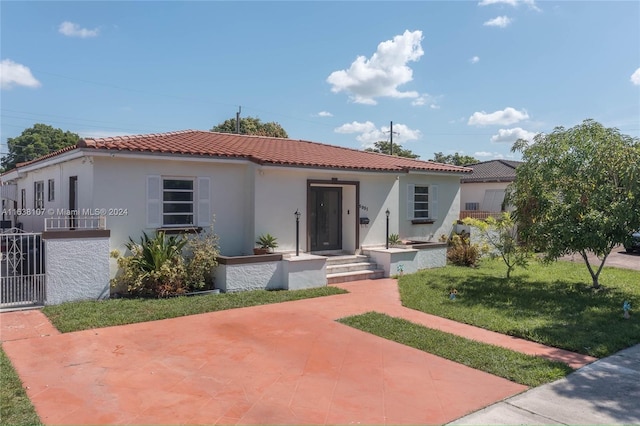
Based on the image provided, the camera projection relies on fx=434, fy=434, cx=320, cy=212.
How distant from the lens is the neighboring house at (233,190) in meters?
10.6

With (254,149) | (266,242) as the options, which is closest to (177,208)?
(266,242)

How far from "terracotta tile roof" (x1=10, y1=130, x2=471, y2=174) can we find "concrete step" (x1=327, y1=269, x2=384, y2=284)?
3255 mm

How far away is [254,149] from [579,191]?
30.2 feet

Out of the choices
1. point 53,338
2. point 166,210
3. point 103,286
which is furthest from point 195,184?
point 53,338

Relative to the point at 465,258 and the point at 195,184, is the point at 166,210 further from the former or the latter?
the point at 465,258

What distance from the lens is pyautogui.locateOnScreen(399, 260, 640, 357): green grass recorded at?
24.6 ft

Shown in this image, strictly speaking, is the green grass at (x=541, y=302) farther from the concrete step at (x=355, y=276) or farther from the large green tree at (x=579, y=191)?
the large green tree at (x=579, y=191)

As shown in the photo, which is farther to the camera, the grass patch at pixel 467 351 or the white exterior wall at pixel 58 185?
the white exterior wall at pixel 58 185

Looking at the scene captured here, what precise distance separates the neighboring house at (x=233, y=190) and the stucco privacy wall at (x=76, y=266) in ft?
3.41

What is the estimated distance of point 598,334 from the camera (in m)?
7.50

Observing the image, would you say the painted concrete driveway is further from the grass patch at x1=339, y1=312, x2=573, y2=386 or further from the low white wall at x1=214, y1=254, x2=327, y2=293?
the low white wall at x1=214, y1=254, x2=327, y2=293

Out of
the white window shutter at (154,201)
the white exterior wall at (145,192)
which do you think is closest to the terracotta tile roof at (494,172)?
the white exterior wall at (145,192)

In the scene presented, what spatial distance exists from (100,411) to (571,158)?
11.1 m

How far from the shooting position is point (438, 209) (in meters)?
18.2
